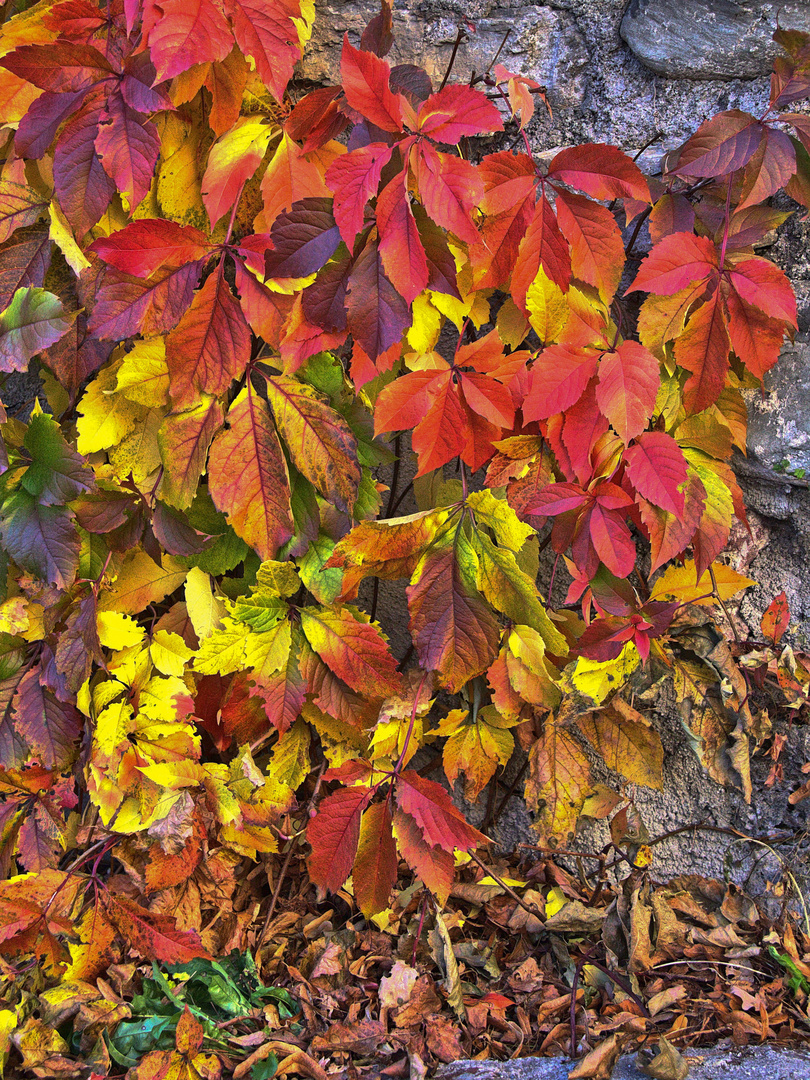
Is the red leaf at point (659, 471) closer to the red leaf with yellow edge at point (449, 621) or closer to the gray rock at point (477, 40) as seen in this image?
the red leaf with yellow edge at point (449, 621)

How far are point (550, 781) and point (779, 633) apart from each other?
17.0 inches

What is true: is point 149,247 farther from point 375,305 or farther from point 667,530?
point 667,530

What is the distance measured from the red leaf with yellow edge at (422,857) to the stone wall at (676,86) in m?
0.60

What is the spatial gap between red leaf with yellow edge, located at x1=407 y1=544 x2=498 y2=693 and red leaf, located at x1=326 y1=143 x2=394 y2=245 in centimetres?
46

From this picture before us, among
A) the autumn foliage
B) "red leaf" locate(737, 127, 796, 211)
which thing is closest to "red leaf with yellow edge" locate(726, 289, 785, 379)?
the autumn foliage

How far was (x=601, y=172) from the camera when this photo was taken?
3.23 ft

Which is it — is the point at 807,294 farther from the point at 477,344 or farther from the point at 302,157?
the point at 302,157

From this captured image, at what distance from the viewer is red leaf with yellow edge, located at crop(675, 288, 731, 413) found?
1.04 meters

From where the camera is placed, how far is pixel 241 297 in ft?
3.27

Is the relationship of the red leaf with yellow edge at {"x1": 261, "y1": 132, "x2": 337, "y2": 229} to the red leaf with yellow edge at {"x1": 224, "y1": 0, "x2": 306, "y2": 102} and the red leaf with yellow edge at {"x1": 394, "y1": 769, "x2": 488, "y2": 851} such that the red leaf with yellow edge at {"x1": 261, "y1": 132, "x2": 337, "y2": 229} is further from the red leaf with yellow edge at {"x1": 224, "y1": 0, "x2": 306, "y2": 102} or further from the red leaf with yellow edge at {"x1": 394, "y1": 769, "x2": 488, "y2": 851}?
the red leaf with yellow edge at {"x1": 394, "y1": 769, "x2": 488, "y2": 851}

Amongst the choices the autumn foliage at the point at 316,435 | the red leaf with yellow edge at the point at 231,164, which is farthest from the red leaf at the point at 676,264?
the red leaf with yellow edge at the point at 231,164

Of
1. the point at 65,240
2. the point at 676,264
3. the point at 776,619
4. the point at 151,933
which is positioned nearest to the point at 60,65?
the point at 65,240

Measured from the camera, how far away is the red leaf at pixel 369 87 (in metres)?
0.88

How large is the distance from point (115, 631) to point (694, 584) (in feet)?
3.02
